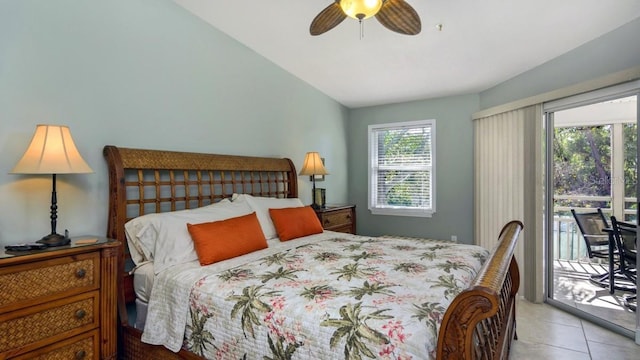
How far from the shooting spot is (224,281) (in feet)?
5.39

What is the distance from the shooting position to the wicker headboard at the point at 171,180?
2.10 metres

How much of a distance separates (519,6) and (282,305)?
8.71ft

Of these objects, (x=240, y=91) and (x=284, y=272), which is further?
(x=240, y=91)

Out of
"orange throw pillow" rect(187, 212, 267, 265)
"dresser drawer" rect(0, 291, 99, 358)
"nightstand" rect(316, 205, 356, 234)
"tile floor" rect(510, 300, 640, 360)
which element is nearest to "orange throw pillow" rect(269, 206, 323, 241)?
"orange throw pillow" rect(187, 212, 267, 265)

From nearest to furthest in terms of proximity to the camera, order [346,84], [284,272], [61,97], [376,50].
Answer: [284,272] → [61,97] → [376,50] → [346,84]

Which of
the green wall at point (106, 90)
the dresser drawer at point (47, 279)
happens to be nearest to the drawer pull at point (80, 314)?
the dresser drawer at point (47, 279)

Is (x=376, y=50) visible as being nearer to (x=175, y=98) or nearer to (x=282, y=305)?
(x=175, y=98)

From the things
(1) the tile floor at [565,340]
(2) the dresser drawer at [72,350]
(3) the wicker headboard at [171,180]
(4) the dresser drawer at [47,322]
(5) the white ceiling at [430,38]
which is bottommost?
(1) the tile floor at [565,340]

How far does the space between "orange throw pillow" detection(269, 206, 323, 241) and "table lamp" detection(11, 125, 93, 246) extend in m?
1.43

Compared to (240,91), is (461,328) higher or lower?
lower

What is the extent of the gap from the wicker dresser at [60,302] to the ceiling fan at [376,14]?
1857mm

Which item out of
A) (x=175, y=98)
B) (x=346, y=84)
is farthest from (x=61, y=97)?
(x=346, y=84)

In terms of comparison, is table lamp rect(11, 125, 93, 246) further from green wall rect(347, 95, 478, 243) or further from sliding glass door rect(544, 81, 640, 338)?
green wall rect(347, 95, 478, 243)

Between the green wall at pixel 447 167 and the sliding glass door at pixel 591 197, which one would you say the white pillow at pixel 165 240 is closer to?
the sliding glass door at pixel 591 197
